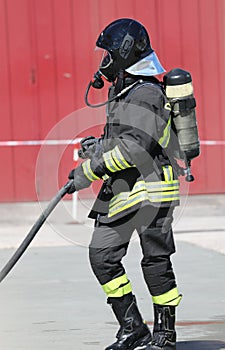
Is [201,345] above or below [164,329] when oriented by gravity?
below

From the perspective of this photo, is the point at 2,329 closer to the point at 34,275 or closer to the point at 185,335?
the point at 185,335

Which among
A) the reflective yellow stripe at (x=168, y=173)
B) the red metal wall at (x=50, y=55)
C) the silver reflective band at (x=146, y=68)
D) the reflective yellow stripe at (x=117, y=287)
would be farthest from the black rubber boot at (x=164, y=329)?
the red metal wall at (x=50, y=55)

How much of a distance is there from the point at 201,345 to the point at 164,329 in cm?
47

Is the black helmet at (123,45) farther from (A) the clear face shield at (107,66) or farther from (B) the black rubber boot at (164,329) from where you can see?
(B) the black rubber boot at (164,329)

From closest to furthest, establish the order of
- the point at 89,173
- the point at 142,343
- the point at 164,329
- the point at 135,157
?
the point at 135,157
the point at 89,173
the point at 164,329
the point at 142,343

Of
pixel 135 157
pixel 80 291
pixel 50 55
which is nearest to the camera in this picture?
pixel 135 157

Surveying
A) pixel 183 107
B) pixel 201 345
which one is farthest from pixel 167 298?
pixel 183 107

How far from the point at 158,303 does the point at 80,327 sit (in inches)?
49.7

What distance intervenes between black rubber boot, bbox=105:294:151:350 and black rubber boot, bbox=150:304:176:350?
0.37 feet

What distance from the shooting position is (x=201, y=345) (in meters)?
6.40

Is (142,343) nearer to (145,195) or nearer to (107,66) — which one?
(145,195)

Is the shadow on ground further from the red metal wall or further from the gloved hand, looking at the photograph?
the red metal wall

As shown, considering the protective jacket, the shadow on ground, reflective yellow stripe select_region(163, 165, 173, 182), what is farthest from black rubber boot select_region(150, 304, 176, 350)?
reflective yellow stripe select_region(163, 165, 173, 182)

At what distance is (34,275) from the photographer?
31.9ft
